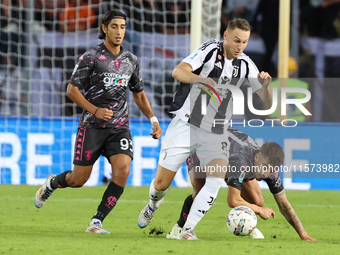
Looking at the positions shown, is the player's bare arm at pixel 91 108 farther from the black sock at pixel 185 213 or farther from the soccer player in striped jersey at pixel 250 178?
the black sock at pixel 185 213

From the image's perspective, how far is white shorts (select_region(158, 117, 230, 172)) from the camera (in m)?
5.07

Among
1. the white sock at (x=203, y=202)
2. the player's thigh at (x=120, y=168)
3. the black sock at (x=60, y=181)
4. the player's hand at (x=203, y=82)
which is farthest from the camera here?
the black sock at (x=60, y=181)

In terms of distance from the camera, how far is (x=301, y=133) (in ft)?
30.7

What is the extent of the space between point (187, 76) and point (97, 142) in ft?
3.82

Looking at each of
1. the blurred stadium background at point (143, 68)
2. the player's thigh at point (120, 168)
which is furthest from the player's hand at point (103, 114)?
the blurred stadium background at point (143, 68)

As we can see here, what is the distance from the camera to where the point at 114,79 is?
5598 mm

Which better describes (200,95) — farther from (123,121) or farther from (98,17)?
(98,17)

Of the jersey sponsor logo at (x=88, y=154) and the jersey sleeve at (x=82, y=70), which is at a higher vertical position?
the jersey sleeve at (x=82, y=70)

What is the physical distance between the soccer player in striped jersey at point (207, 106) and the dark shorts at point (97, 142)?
0.43 metres

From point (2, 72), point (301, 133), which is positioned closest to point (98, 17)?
point (2, 72)

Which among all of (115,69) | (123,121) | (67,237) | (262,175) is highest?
(115,69)

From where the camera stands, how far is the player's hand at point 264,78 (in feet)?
16.4

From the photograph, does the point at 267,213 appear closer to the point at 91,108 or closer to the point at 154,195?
the point at 154,195

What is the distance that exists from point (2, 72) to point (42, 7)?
4.50ft
